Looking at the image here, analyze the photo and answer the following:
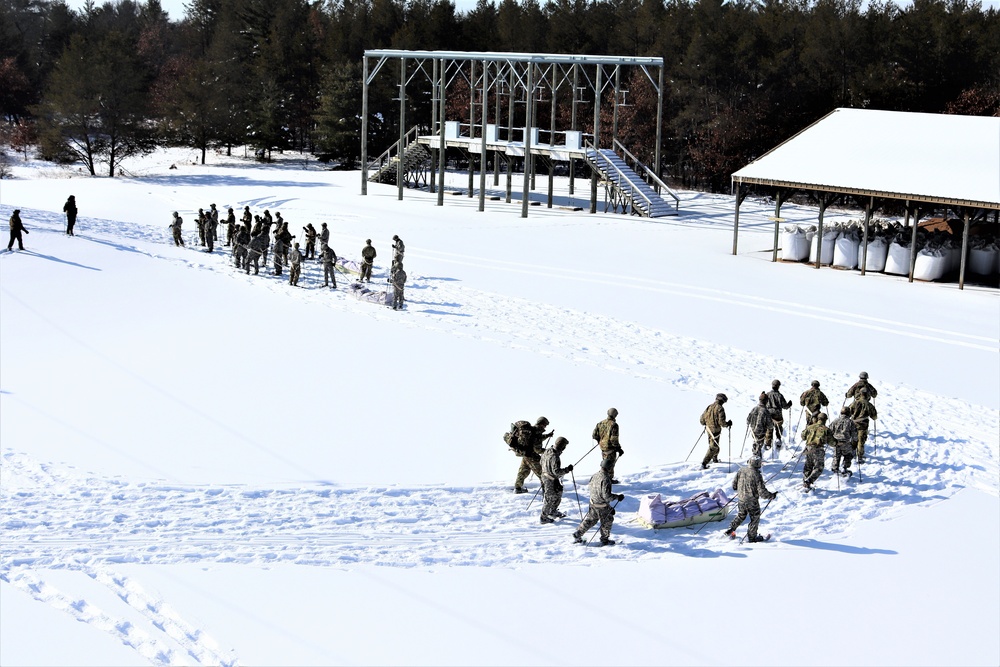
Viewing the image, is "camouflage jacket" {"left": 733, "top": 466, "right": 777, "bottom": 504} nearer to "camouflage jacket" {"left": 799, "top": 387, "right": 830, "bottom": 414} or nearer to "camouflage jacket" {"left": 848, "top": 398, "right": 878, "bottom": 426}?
"camouflage jacket" {"left": 799, "top": 387, "right": 830, "bottom": 414}

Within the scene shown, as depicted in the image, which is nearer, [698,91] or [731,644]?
[731,644]

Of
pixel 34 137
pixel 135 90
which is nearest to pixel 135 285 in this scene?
pixel 135 90

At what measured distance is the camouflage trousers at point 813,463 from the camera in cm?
1425

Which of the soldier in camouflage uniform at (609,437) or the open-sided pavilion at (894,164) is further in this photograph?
the open-sided pavilion at (894,164)

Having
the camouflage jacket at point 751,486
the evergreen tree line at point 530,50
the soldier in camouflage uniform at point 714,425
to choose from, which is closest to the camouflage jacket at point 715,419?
the soldier in camouflage uniform at point 714,425

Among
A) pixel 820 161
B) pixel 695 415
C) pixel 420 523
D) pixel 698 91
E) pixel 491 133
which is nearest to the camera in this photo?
pixel 420 523

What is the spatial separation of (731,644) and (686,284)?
1668 cm

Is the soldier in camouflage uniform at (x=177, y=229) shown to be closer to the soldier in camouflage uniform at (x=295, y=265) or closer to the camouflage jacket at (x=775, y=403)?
the soldier in camouflage uniform at (x=295, y=265)

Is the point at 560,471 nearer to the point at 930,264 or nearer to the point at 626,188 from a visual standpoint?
the point at 930,264

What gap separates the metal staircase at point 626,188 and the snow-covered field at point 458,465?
917 centimetres

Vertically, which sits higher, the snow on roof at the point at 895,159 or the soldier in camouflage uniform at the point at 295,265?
the snow on roof at the point at 895,159

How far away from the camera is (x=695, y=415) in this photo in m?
17.2

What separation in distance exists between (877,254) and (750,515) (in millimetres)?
18257

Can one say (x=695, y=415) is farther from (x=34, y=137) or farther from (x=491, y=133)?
(x=34, y=137)
